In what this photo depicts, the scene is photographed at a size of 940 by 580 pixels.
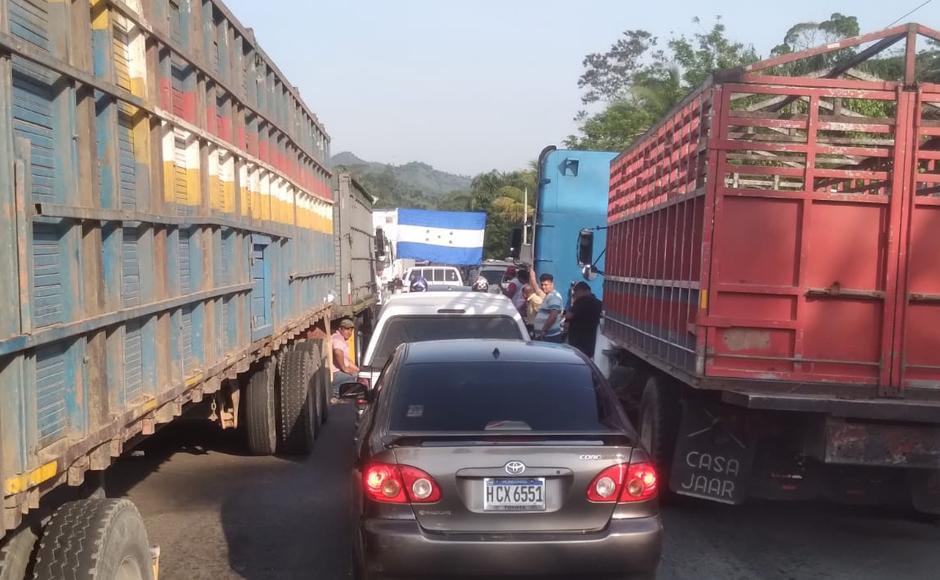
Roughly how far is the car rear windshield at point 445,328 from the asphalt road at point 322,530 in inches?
51.8

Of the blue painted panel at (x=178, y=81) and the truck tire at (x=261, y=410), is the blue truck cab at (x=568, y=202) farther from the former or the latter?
the blue painted panel at (x=178, y=81)

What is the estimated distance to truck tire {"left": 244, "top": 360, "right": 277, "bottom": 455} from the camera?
828cm

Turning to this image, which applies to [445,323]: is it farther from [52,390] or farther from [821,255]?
[52,390]

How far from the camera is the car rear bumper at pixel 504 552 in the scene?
4289mm

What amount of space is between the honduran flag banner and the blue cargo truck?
2008cm

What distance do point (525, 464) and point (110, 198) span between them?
2.14 meters

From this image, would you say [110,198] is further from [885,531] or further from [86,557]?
[885,531]

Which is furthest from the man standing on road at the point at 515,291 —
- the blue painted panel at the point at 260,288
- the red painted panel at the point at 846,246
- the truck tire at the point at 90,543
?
the truck tire at the point at 90,543

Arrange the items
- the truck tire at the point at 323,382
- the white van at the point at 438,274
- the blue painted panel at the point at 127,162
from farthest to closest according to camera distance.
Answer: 1. the white van at the point at 438,274
2. the truck tire at the point at 323,382
3. the blue painted panel at the point at 127,162

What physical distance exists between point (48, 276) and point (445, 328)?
16.0 ft

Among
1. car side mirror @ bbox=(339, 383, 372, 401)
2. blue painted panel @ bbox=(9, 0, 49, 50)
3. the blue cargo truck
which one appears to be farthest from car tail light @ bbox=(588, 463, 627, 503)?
blue painted panel @ bbox=(9, 0, 49, 50)

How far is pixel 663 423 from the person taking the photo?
A: 7.20m

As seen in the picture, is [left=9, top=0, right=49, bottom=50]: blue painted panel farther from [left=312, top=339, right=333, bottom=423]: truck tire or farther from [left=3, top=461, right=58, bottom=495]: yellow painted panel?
[left=312, top=339, right=333, bottom=423]: truck tire

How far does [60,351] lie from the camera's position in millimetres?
3299
